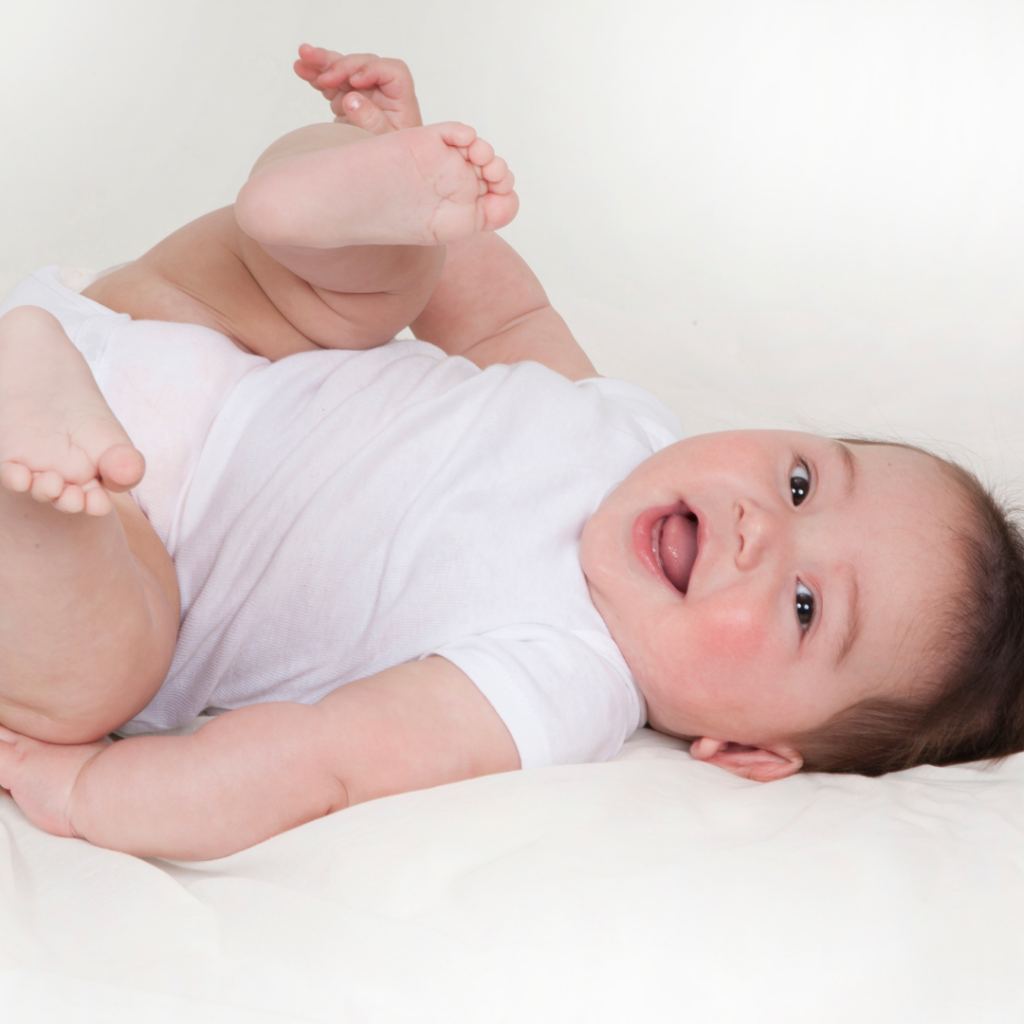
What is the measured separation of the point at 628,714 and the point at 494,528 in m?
0.23

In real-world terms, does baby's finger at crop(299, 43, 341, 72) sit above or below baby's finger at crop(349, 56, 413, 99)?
above

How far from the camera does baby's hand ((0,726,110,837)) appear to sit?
2.80 feet

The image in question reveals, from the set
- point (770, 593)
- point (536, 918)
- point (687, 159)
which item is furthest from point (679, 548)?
point (687, 159)

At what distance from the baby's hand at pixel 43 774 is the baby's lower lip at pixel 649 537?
53 cm

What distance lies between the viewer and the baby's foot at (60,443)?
2.27 feet

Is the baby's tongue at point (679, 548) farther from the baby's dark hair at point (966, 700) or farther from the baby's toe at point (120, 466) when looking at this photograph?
the baby's toe at point (120, 466)

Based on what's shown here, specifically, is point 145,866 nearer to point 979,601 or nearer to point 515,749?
point 515,749

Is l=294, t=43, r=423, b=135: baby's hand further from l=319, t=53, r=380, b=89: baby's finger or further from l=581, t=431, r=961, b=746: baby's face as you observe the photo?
l=581, t=431, r=961, b=746: baby's face

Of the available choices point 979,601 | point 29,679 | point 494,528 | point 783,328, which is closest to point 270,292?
point 494,528

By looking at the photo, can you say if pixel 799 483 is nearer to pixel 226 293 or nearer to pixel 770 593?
pixel 770 593

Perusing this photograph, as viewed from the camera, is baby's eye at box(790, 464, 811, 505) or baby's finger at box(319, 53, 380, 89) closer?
baby's eye at box(790, 464, 811, 505)

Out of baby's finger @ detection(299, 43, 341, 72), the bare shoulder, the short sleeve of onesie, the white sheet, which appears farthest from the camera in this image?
baby's finger @ detection(299, 43, 341, 72)

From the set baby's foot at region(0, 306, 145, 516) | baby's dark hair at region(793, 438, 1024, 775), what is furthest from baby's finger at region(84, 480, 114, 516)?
baby's dark hair at region(793, 438, 1024, 775)

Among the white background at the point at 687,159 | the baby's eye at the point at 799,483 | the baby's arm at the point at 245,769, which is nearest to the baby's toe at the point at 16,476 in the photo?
the baby's arm at the point at 245,769
